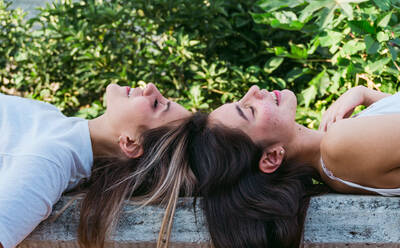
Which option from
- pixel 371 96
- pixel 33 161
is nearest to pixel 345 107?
pixel 371 96

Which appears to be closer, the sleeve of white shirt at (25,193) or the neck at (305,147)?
the sleeve of white shirt at (25,193)

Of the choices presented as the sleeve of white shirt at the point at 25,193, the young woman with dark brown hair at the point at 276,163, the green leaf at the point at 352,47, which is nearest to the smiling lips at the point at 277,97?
the young woman with dark brown hair at the point at 276,163

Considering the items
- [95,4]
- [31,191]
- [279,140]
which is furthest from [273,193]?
[95,4]

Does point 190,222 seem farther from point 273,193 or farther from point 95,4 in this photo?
point 95,4

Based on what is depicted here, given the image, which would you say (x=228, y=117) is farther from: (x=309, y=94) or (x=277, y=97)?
(x=309, y=94)

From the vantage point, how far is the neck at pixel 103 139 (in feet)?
7.00

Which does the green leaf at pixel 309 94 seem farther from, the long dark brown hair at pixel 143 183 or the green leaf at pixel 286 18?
the long dark brown hair at pixel 143 183

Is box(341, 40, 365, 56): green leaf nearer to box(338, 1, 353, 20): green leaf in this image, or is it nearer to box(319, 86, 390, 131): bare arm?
box(338, 1, 353, 20): green leaf

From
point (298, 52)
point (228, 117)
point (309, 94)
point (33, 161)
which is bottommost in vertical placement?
point (309, 94)

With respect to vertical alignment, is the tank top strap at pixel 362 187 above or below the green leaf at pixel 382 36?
below

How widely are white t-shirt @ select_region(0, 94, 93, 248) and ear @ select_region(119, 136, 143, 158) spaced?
16cm

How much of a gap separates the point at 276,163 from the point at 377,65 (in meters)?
1.17

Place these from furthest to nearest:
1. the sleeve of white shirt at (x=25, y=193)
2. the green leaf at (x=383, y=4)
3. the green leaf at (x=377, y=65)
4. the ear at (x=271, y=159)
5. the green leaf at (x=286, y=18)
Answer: the green leaf at (x=286, y=18) → the green leaf at (x=377, y=65) → the green leaf at (x=383, y=4) → the ear at (x=271, y=159) → the sleeve of white shirt at (x=25, y=193)

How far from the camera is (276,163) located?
1.91m
